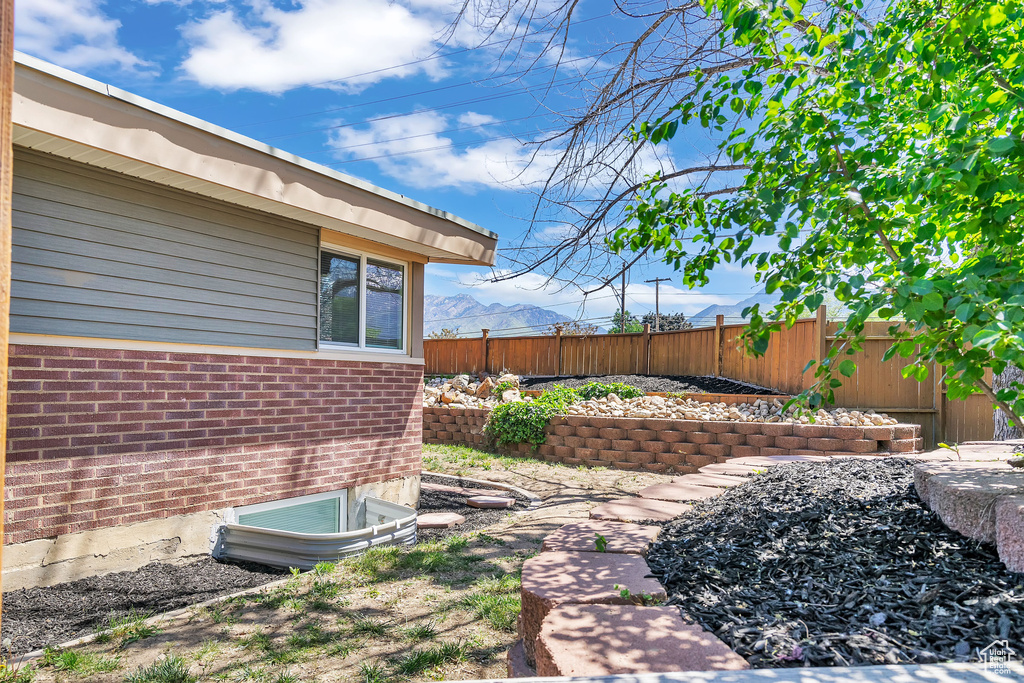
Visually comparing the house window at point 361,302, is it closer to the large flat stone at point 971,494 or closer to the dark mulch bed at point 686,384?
the large flat stone at point 971,494

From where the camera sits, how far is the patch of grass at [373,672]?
2535 millimetres

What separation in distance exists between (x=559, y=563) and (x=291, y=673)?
1291mm

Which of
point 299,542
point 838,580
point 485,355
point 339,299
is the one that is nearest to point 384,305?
point 339,299

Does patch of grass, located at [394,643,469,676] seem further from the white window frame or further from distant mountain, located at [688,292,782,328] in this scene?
the white window frame

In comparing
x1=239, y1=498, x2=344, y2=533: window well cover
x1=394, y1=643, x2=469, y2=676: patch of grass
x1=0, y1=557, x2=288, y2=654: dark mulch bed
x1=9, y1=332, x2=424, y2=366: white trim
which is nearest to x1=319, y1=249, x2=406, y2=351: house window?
x1=9, y1=332, x2=424, y2=366: white trim

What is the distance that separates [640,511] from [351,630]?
5.72ft

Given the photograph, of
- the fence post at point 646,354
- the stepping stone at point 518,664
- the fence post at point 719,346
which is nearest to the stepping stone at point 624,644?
the stepping stone at point 518,664

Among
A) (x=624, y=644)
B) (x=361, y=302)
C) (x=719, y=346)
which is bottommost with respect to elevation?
(x=624, y=644)

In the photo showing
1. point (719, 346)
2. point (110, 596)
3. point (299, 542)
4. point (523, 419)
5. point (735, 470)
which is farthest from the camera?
point (719, 346)

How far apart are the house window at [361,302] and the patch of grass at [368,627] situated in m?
2.98

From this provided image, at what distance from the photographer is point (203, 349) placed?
4590mm

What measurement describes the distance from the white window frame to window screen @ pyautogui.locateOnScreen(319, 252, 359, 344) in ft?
0.11

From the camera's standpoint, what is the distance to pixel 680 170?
6082 mm

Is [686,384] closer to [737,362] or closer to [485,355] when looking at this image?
[737,362]
